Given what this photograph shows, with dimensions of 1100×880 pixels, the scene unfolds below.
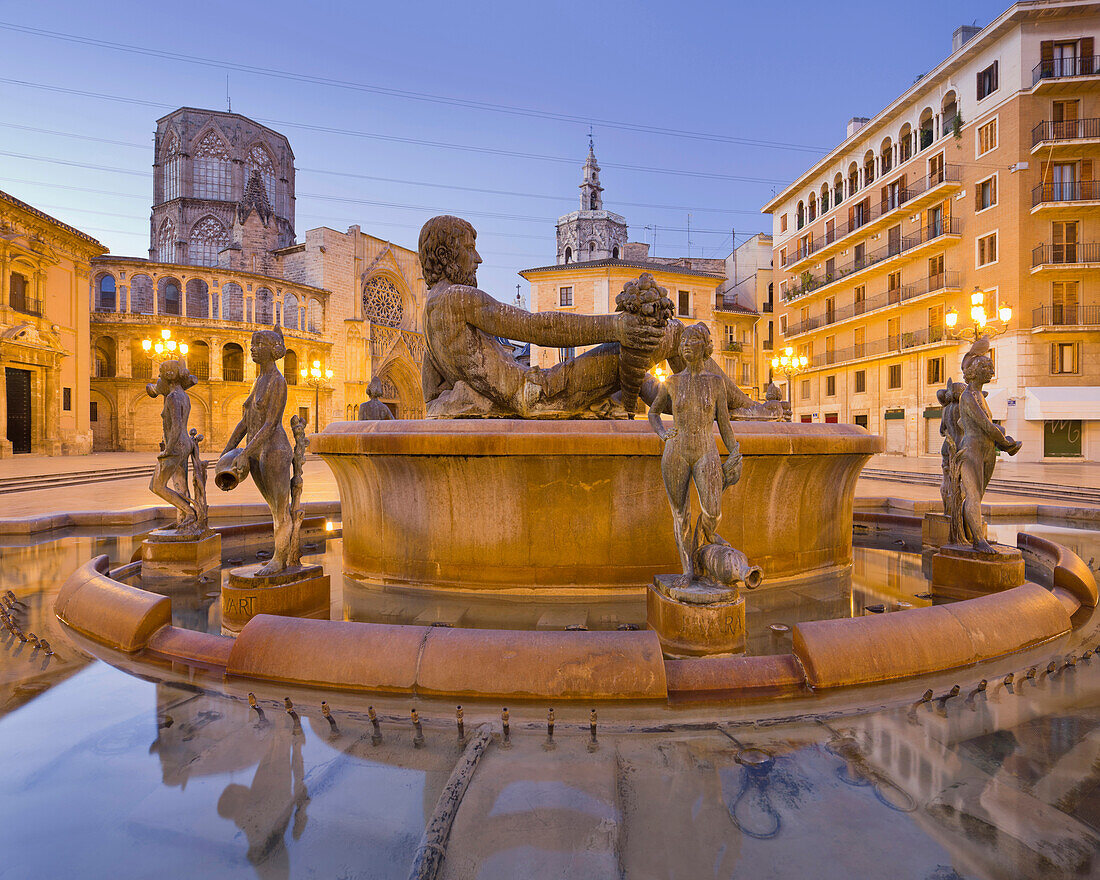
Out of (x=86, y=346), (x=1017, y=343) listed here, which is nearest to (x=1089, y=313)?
(x=1017, y=343)

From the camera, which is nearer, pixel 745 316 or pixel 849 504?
pixel 849 504

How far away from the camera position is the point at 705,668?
2678 mm

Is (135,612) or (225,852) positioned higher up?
(135,612)

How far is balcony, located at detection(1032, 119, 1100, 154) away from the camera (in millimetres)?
24859

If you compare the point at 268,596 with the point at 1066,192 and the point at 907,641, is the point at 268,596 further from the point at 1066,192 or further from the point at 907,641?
the point at 1066,192

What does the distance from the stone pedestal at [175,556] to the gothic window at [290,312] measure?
1609 inches

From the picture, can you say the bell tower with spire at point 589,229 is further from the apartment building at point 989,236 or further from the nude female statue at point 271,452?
the nude female statue at point 271,452

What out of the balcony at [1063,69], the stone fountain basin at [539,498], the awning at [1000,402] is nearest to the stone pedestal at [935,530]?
the stone fountain basin at [539,498]

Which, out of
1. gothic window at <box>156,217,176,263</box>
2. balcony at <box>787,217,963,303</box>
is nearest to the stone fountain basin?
balcony at <box>787,217,963,303</box>

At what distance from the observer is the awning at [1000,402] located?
25.5m

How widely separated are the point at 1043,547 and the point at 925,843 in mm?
4971

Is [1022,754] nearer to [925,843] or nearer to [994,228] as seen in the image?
[925,843]

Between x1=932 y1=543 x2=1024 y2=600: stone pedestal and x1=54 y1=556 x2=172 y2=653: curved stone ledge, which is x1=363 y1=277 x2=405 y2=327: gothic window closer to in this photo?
x1=54 y1=556 x2=172 y2=653: curved stone ledge

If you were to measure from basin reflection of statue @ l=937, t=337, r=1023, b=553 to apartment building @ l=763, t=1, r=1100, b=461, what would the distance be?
62.8 feet
